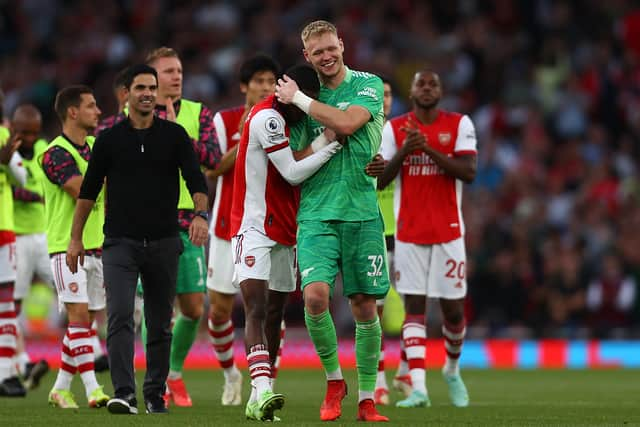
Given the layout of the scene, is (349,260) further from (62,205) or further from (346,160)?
(62,205)

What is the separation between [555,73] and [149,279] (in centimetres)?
1721

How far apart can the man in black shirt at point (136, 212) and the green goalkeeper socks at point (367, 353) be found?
1.41 m

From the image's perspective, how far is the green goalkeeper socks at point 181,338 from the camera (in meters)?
12.3

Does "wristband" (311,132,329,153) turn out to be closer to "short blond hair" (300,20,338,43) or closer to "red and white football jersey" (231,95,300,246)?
"red and white football jersey" (231,95,300,246)

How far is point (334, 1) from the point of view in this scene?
2773 centimetres

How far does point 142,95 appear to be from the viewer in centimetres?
1035

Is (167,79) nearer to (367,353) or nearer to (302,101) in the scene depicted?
(302,101)

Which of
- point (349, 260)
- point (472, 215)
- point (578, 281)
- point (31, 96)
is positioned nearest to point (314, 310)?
point (349, 260)

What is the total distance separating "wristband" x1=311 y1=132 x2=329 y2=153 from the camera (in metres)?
9.66

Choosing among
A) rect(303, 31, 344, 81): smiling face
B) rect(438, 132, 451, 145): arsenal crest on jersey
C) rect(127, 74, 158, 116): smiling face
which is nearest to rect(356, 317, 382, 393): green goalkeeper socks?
rect(303, 31, 344, 81): smiling face

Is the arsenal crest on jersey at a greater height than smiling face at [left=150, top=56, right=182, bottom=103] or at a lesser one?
lesser

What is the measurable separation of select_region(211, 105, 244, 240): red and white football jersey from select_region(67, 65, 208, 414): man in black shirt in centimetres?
204

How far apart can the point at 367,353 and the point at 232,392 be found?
287 centimetres

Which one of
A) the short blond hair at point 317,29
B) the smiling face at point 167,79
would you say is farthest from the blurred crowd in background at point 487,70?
the short blond hair at point 317,29
